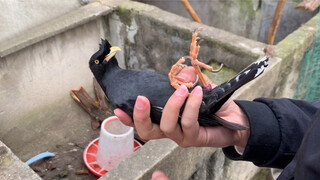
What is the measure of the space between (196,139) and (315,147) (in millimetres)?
858

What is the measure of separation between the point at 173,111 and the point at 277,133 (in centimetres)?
57

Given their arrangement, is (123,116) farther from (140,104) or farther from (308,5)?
(308,5)

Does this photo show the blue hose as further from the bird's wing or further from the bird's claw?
the bird's wing

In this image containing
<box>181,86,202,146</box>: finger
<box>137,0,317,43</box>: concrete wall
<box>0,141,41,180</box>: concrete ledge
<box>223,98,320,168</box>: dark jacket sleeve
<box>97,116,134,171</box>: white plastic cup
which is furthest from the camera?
<box>137,0,317,43</box>: concrete wall

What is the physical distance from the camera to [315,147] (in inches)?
41.4

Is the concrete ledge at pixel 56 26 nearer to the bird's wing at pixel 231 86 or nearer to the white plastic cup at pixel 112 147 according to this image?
the white plastic cup at pixel 112 147

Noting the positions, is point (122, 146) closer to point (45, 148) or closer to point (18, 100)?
point (45, 148)

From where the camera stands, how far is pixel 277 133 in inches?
70.7

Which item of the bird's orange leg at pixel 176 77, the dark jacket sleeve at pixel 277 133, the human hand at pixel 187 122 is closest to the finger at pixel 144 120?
the human hand at pixel 187 122

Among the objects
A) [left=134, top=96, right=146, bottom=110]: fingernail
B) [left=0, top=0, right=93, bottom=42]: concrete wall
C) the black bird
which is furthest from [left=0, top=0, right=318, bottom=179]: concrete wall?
[left=134, top=96, right=146, bottom=110]: fingernail

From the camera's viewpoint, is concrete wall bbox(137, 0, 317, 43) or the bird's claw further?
concrete wall bbox(137, 0, 317, 43)

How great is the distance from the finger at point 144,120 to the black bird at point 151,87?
6cm

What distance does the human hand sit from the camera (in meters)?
1.65

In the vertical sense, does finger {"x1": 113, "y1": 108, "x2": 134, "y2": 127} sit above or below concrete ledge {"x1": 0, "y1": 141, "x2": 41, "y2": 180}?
above
